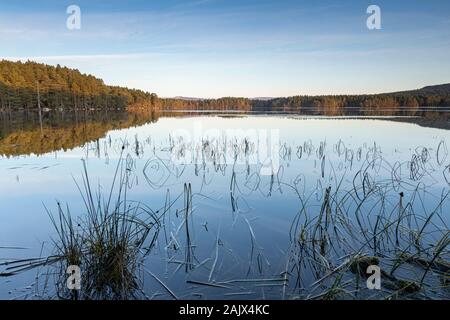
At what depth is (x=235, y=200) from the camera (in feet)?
27.3

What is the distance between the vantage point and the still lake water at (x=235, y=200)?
4496 millimetres

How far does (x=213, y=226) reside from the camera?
6.52m
